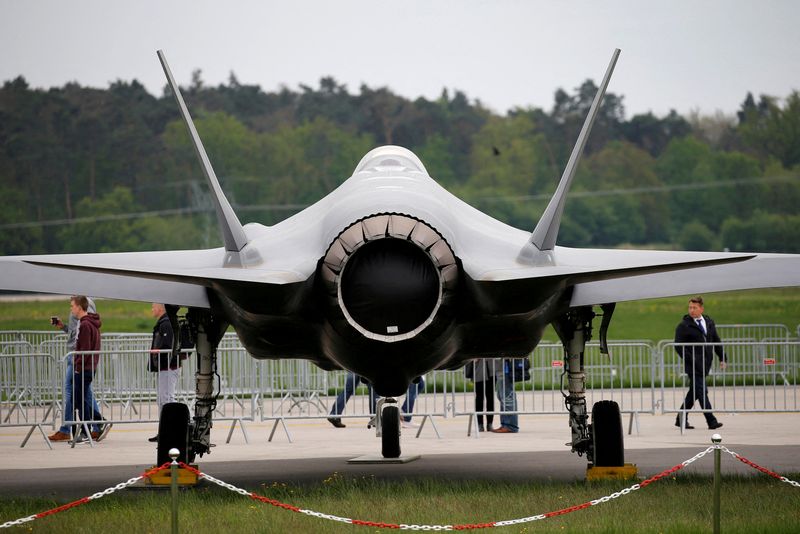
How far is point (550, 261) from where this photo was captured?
10.0 metres

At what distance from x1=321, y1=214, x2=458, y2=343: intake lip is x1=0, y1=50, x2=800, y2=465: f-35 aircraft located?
1 cm

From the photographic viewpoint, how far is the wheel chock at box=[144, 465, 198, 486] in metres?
10.9

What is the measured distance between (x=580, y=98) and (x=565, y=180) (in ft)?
288

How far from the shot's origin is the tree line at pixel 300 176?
65500mm

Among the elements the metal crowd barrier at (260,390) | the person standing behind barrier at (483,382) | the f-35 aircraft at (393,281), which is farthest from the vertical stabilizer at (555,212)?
the metal crowd barrier at (260,390)

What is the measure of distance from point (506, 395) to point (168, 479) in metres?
6.70

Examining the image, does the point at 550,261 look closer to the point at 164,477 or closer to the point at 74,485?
the point at 164,477

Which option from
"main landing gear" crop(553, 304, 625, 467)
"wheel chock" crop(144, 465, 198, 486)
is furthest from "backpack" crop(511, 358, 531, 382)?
"wheel chock" crop(144, 465, 198, 486)

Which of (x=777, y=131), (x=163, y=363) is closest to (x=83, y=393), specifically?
(x=163, y=363)

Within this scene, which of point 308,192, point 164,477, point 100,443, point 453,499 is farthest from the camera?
point 308,192

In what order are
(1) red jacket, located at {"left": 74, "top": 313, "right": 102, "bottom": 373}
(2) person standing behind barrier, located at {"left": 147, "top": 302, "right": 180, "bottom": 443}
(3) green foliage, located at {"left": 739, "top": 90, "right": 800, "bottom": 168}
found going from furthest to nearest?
(3) green foliage, located at {"left": 739, "top": 90, "right": 800, "bottom": 168}, (1) red jacket, located at {"left": 74, "top": 313, "right": 102, "bottom": 373}, (2) person standing behind barrier, located at {"left": 147, "top": 302, "right": 180, "bottom": 443}

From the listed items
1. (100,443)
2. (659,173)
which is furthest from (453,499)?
(659,173)

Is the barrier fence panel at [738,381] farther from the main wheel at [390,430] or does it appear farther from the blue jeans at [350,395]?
the main wheel at [390,430]

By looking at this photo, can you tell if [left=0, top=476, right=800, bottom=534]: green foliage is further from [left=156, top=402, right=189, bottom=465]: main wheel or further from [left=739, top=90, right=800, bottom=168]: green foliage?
[left=739, top=90, right=800, bottom=168]: green foliage
